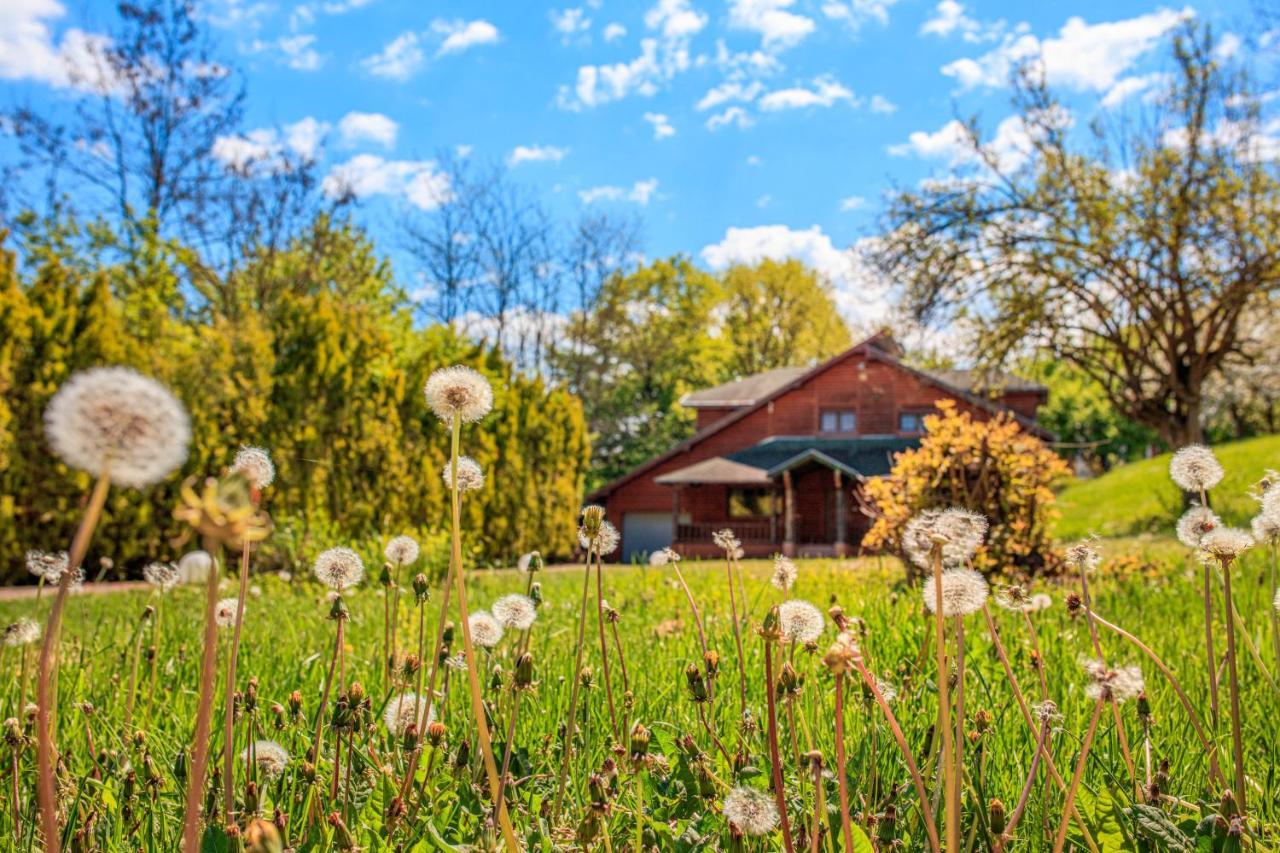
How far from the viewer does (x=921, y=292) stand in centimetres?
1862

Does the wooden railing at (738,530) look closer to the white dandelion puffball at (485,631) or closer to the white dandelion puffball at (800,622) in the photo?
the white dandelion puffball at (485,631)

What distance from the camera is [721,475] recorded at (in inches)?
1168

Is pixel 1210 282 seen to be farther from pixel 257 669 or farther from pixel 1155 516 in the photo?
pixel 257 669

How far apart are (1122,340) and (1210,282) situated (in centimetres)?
192

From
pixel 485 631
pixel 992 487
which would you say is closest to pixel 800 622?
pixel 485 631

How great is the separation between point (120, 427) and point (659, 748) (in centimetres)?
152

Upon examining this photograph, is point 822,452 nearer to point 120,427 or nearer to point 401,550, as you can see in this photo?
point 401,550

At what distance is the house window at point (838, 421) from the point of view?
106ft

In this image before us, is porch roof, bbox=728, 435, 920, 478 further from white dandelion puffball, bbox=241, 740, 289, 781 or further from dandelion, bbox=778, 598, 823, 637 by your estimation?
white dandelion puffball, bbox=241, 740, 289, 781

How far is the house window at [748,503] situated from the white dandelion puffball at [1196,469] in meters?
30.2

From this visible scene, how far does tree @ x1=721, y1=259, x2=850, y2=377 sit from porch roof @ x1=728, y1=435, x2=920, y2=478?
1791 cm

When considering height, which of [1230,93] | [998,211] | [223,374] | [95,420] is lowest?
[95,420]

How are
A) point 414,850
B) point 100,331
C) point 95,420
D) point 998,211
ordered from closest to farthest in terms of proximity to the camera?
1. point 95,420
2. point 414,850
3. point 100,331
4. point 998,211

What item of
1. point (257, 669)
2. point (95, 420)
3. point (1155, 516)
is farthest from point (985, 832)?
point (1155, 516)
